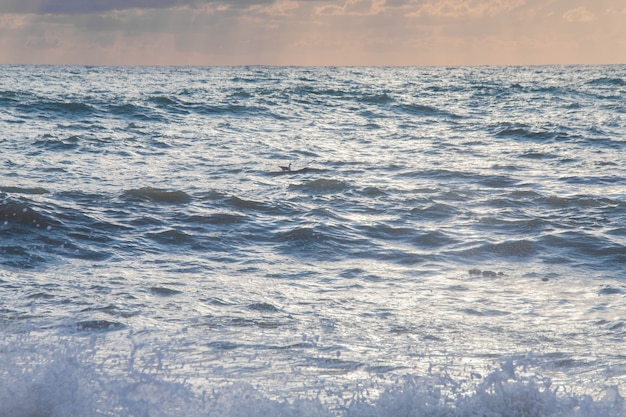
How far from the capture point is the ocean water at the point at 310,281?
14.3ft

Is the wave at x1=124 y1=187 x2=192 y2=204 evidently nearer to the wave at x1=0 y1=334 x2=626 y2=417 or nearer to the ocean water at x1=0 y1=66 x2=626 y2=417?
the ocean water at x1=0 y1=66 x2=626 y2=417

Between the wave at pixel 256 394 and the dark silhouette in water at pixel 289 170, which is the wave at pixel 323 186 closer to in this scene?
the dark silhouette in water at pixel 289 170

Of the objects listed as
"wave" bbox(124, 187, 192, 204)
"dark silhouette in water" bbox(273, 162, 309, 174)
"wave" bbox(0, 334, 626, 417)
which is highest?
"wave" bbox(0, 334, 626, 417)

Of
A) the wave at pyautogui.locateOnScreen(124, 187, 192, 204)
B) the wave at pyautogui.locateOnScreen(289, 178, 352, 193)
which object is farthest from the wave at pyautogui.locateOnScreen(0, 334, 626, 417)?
the wave at pyautogui.locateOnScreen(289, 178, 352, 193)

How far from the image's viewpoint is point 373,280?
7273 mm

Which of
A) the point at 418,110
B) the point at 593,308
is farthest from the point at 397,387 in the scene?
the point at 418,110

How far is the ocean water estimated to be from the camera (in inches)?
172

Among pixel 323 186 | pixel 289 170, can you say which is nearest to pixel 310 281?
pixel 323 186

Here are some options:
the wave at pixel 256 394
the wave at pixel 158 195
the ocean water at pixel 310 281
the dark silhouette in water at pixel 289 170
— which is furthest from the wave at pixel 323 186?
the wave at pixel 256 394

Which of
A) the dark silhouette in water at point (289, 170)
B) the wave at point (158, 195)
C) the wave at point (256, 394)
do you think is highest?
the wave at point (256, 394)

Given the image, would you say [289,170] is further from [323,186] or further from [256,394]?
[256,394]

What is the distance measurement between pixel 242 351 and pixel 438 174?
9.72 m

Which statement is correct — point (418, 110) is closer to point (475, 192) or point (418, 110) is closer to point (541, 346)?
point (475, 192)

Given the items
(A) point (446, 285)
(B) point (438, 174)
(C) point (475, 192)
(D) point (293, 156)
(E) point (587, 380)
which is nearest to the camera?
(E) point (587, 380)
